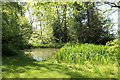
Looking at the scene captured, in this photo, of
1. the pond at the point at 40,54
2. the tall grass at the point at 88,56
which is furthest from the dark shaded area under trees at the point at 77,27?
the tall grass at the point at 88,56

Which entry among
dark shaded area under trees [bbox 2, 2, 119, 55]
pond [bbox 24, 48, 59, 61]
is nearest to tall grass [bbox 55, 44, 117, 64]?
pond [bbox 24, 48, 59, 61]

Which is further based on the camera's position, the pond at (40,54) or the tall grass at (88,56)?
the pond at (40,54)

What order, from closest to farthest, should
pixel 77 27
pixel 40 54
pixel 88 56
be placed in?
1. pixel 88 56
2. pixel 40 54
3. pixel 77 27

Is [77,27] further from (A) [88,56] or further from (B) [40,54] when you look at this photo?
(A) [88,56]

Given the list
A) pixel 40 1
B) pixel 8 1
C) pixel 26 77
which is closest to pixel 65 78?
pixel 26 77

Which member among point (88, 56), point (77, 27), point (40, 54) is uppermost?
point (77, 27)

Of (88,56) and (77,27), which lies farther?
(77,27)

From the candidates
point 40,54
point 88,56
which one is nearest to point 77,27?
point 40,54

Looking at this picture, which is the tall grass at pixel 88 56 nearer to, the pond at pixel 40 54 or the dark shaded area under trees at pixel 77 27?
the pond at pixel 40 54

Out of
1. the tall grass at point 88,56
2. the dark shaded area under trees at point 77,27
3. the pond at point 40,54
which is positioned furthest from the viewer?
the dark shaded area under trees at point 77,27

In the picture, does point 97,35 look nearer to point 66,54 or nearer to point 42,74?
point 66,54

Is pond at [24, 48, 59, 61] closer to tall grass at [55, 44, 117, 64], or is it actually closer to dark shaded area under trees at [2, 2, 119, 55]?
dark shaded area under trees at [2, 2, 119, 55]

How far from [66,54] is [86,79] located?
429cm

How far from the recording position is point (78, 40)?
31.7 m
